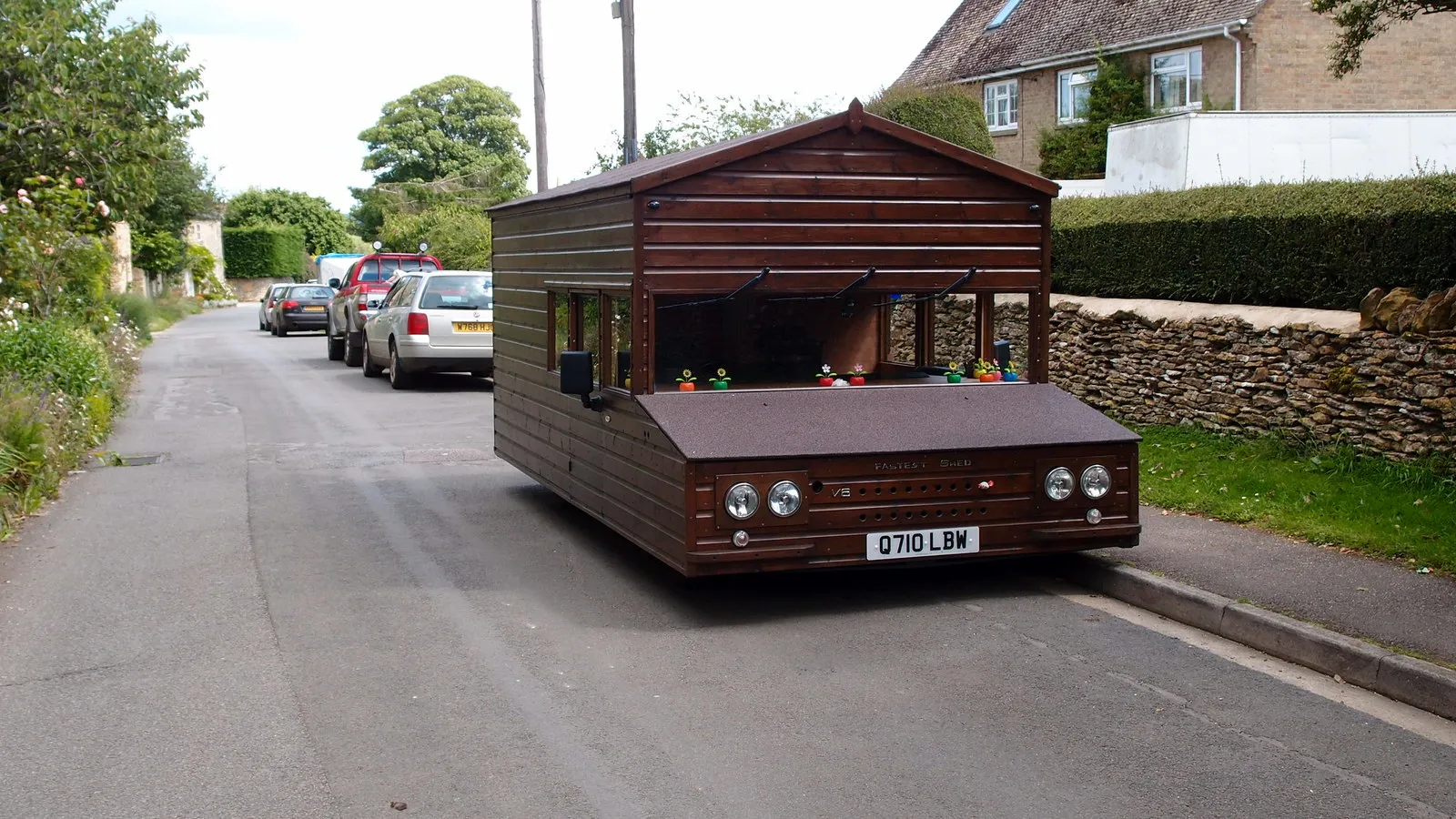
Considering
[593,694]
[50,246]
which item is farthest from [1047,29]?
[593,694]

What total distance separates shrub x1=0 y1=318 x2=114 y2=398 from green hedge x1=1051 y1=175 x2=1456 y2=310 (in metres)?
10.2

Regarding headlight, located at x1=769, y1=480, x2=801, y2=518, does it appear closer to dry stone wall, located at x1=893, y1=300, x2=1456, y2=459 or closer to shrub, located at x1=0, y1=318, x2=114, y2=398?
dry stone wall, located at x1=893, y1=300, x2=1456, y2=459

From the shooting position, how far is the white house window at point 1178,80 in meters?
29.0

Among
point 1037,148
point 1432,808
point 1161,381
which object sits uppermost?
point 1037,148

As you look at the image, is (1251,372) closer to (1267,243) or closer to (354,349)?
(1267,243)

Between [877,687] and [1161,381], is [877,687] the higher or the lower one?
the lower one

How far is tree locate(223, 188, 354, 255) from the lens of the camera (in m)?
87.0

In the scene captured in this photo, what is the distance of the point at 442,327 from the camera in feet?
65.2

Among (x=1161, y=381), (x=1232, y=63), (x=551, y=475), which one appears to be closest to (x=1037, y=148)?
(x=1232, y=63)

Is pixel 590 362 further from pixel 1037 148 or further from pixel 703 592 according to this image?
pixel 1037 148

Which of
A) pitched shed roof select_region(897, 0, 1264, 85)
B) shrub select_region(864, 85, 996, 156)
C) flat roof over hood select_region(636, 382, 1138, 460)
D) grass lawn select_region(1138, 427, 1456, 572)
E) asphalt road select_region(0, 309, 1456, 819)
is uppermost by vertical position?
pitched shed roof select_region(897, 0, 1264, 85)

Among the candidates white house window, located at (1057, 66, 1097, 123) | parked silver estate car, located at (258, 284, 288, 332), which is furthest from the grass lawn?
parked silver estate car, located at (258, 284, 288, 332)

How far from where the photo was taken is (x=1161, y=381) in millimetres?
11812

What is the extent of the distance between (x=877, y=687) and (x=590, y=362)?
3005 mm
